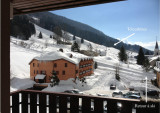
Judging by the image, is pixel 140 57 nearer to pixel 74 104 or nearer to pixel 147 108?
pixel 147 108

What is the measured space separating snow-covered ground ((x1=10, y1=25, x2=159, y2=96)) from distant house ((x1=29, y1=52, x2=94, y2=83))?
0.48 ft

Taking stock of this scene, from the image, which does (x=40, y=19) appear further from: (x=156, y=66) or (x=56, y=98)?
(x=156, y=66)

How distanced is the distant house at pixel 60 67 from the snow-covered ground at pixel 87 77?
0.15m

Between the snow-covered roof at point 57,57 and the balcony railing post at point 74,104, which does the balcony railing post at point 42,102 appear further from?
the snow-covered roof at point 57,57

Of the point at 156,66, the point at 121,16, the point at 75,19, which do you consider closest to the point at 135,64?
the point at 156,66

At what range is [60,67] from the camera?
4078 mm

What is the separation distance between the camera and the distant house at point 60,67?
4008mm

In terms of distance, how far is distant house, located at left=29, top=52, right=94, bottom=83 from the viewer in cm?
401

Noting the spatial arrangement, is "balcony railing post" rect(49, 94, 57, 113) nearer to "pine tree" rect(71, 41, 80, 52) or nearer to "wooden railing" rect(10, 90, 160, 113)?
"wooden railing" rect(10, 90, 160, 113)

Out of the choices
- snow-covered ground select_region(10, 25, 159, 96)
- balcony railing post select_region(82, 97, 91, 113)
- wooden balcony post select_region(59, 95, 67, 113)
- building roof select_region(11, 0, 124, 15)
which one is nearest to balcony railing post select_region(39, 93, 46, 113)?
wooden balcony post select_region(59, 95, 67, 113)

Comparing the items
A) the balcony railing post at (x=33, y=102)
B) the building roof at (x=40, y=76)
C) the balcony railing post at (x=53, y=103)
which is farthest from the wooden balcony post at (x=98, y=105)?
the building roof at (x=40, y=76)

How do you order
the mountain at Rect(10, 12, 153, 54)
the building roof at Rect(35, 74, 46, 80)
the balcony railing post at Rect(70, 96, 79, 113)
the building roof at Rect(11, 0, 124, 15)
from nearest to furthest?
the building roof at Rect(11, 0, 124, 15), the balcony railing post at Rect(70, 96, 79, 113), the building roof at Rect(35, 74, 46, 80), the mountain at Rect(10, 12, 153, 54)

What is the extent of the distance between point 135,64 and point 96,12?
235cm

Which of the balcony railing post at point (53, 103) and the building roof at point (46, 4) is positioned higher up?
the building roof at point (46, 4)
